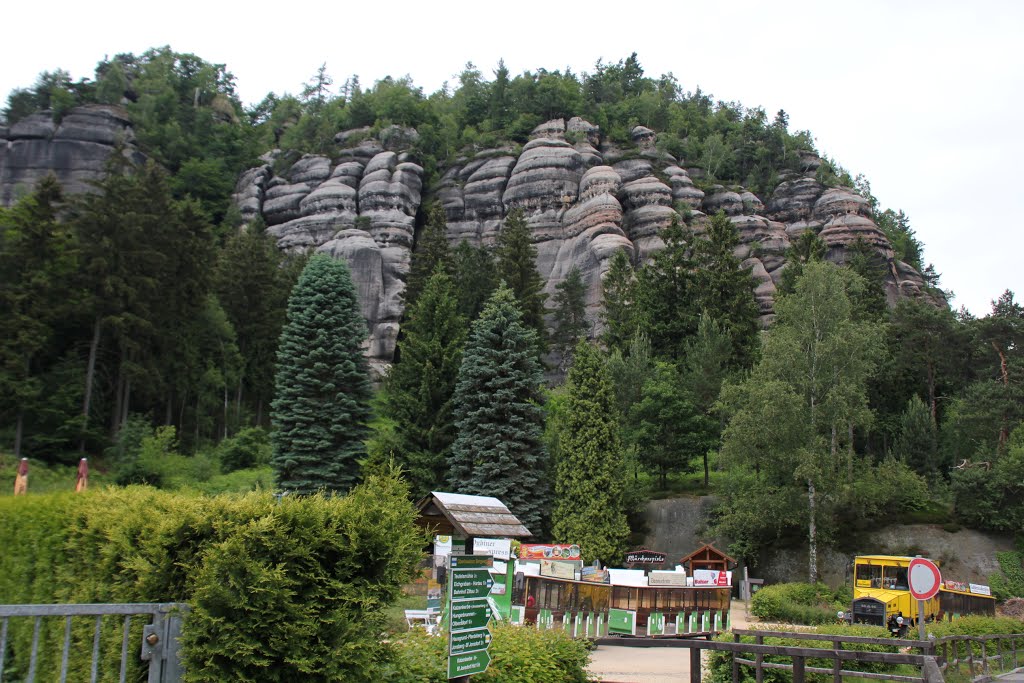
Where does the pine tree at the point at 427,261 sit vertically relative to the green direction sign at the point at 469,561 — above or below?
above

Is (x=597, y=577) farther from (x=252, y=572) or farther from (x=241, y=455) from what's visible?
(x=241, y=455)

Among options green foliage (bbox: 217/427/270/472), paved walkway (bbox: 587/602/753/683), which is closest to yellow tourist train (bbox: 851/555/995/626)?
paved walkway (bbox: 587/602/753/683)

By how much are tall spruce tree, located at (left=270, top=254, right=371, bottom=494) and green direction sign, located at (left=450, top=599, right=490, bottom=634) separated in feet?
101

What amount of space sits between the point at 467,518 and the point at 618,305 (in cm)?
3863

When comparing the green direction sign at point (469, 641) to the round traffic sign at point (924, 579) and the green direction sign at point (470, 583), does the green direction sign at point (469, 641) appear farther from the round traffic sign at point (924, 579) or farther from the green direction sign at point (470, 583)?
the round traffic sign at point (924, 579)

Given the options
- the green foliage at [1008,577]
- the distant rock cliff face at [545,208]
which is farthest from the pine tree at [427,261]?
the green foliage at [1008,577]

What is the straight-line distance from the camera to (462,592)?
788cm

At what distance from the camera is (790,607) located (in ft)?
90.7

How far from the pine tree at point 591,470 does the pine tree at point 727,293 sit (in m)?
13.3

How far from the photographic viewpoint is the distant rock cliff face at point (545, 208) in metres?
64.6

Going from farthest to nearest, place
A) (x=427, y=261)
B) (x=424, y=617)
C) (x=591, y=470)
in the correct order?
(x=427, y=261) < (x=591, y=470) < (x=424, y=617)

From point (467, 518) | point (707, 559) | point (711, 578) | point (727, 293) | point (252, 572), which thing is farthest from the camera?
point (727, 293)

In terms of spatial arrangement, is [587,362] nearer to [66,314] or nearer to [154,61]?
[66,314]

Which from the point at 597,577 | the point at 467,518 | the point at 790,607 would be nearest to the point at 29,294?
the point at 467,518
